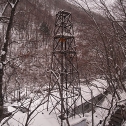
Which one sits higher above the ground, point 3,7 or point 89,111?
point 3,7

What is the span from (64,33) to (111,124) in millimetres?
4599

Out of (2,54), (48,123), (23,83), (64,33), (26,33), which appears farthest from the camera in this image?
(26,33)

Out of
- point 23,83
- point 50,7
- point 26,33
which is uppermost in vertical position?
point 50,7

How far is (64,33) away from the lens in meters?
7.91

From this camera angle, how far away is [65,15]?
8.23 m

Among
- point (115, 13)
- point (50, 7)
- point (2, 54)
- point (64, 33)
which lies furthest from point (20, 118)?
point (50, 7)

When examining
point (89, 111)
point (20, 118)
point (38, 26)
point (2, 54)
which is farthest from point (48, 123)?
point (38, 26)

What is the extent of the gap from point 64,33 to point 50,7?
136 feet

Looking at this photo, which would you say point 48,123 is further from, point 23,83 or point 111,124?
point 23,83

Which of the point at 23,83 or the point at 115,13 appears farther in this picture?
the point at 23,83

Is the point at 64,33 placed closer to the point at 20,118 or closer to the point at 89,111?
the point at 20,118

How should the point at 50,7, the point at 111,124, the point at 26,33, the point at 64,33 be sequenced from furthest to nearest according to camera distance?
the point at 50,7
the point at 26,33
the point at 64,33
the point at 111,124

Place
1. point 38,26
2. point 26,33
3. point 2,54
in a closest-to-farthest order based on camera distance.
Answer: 1. point 2,54
2. point 26,33
3. point 38,26

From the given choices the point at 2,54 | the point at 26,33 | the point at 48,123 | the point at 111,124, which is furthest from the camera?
the point at 26,33
